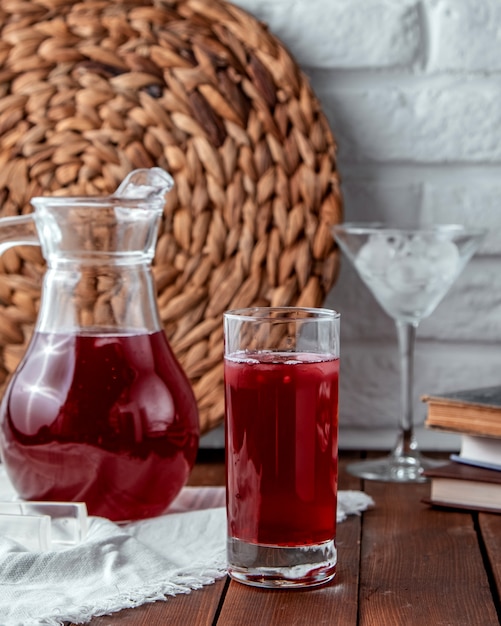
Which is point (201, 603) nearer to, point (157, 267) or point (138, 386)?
point (138, 386)

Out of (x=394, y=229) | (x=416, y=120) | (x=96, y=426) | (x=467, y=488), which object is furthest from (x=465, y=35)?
→ (x=96, y=426)

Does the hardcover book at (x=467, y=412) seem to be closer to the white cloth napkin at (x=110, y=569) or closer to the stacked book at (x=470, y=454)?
the stacked book at (x=470, y=454)

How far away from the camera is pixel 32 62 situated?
1129 mm

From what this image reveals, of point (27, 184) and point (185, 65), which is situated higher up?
point (185, 65)

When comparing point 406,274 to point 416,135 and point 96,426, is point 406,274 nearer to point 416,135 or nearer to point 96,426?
point 416,135

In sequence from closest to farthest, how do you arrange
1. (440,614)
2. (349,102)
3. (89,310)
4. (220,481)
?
(440,614) → (89,310) → (220,481) → (349,102)

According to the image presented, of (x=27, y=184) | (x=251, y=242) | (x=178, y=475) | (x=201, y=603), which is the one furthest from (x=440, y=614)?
(x=27, y=184)

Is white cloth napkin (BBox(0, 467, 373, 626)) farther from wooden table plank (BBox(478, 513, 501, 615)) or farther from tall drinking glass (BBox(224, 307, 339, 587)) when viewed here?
wooden table plank (BBox(478, 513, 501, 615))

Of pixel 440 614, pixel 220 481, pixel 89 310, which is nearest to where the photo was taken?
pixel 440 614

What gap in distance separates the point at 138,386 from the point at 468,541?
0.92 feet

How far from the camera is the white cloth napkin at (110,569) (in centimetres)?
66

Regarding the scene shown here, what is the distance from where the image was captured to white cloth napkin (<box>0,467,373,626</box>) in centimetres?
66

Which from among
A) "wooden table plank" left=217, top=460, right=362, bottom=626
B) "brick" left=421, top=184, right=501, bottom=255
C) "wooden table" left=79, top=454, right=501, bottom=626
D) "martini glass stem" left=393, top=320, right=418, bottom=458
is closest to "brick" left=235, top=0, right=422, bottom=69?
"brick" left=421, top=184, right=501, bottom=255

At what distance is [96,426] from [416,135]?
55cm
